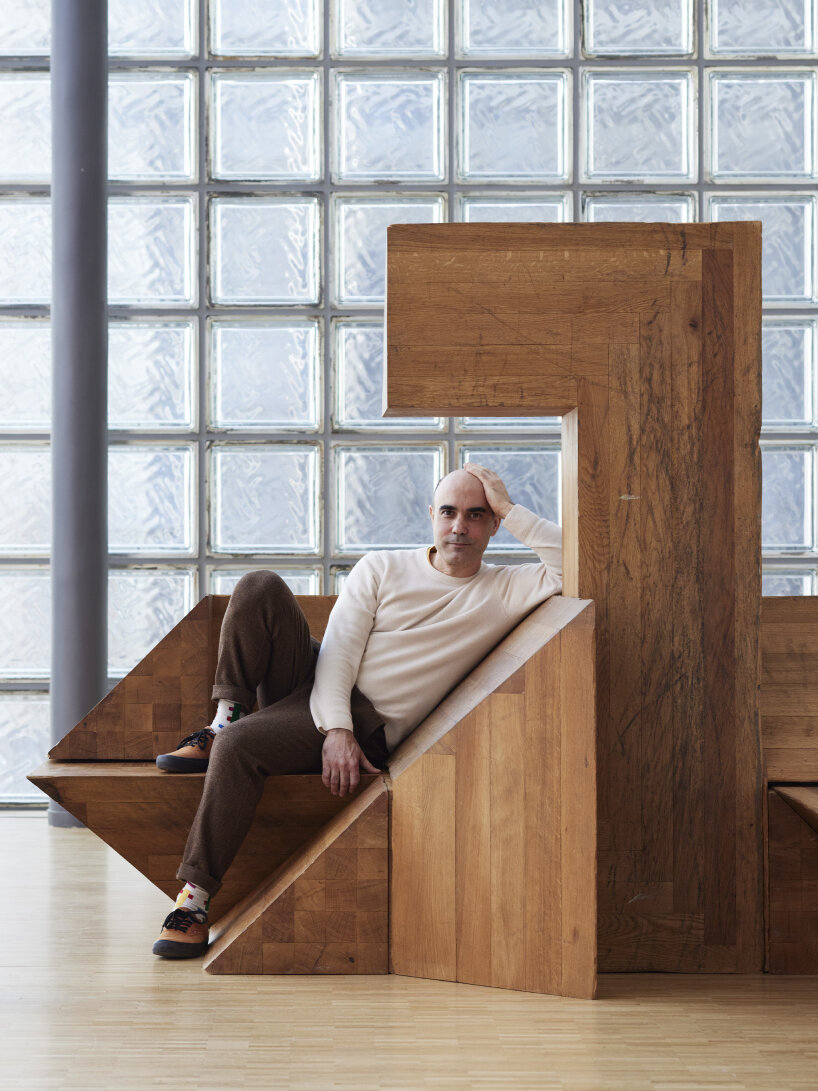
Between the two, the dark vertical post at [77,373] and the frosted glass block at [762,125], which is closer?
the dark vertical post at [77,373]

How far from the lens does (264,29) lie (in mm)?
3562

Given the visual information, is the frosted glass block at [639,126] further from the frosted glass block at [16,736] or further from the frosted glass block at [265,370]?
the frosted glass block at [16,736]

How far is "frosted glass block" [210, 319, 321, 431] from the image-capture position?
357cm

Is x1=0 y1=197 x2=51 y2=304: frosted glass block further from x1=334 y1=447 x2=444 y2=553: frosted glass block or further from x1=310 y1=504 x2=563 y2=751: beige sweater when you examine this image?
x1=310 y1=504 x2=563 y2=751: beige sweater

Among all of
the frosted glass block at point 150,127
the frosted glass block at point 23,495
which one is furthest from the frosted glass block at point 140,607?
the frosted glass block at point 150,127

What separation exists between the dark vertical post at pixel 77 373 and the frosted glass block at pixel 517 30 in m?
1.20

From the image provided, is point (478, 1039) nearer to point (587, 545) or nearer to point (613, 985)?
point (613, 985)

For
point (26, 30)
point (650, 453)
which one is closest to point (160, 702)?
point (650, 453)

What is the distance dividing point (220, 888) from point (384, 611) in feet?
2.09

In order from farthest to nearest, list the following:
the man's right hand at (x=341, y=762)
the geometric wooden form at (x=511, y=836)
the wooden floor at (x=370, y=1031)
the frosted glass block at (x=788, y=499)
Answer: the frosted glass block at (x=788, y=499) → the man's right hand at (x=341, y=762) → the geometric wooden form at (x=511, y=836) → the wooden floor at (x=370, y=1031)

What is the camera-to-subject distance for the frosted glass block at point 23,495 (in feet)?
11.8

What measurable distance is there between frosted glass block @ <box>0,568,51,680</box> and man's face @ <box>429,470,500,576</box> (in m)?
1.86

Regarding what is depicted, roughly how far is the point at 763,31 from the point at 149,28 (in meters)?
2.03

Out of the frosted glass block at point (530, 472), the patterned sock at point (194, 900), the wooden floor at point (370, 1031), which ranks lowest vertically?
the wooden floor at point (370, 1031)
